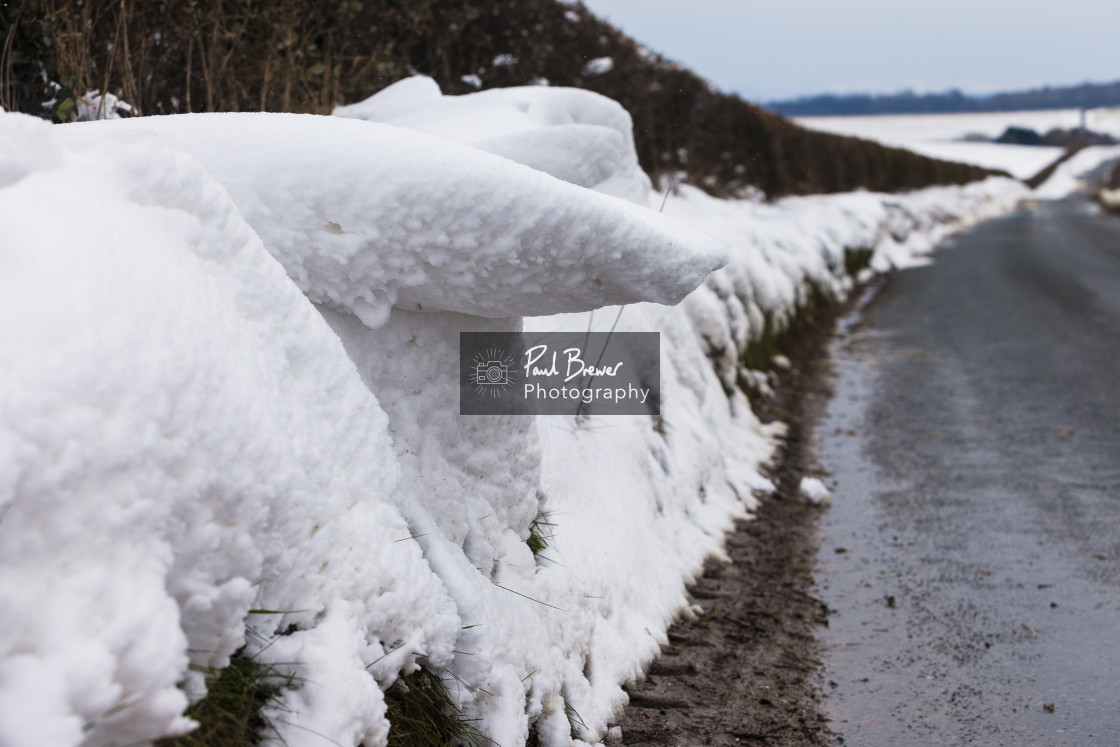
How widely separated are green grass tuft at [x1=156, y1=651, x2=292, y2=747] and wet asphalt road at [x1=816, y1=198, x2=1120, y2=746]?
1708mm

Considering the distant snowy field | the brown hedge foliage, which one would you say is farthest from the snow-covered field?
the distant snowy field

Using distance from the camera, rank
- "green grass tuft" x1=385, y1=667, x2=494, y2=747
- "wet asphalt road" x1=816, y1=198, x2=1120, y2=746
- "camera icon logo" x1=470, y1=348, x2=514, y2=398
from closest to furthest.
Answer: "green grass tuft" x1=385, y1=667, x2=494, y2=747, "camera icon logo" x1=470, y1=348, x2=514, y2=398, "wet asphalt road" x1=816, y1=198, x2=1120, y2=746

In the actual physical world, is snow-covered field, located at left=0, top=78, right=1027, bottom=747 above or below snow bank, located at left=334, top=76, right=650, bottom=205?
below

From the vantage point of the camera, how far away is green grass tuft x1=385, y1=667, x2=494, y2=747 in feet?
5.65

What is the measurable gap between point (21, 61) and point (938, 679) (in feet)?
10.8

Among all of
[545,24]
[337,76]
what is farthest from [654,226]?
[545,24]

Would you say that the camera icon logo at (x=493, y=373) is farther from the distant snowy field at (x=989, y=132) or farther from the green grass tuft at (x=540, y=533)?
the distant snowy field at (x=989, y=132)

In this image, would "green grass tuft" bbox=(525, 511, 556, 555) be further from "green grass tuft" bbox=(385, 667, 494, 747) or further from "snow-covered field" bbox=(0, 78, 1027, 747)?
"green grass tuft" bbox=(385, 667, 494, 747)

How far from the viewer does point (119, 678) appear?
1130mm

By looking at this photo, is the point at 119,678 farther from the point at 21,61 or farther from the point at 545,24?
the point at 545,24

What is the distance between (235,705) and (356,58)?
11.9 feet

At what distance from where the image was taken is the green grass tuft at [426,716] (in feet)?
5.65

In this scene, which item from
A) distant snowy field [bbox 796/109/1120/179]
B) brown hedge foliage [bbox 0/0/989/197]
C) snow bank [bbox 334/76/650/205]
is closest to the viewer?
snow bank [bbox 334/76/650/205]

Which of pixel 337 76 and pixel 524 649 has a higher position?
pixel 337 76
